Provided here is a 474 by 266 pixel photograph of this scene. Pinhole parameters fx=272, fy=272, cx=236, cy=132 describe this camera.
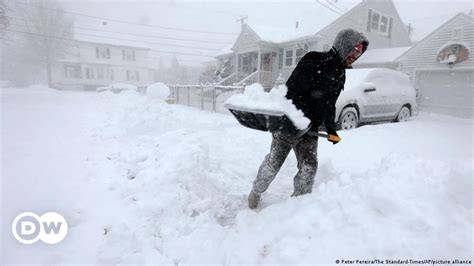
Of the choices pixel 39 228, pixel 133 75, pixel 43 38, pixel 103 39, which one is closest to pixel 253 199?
pixel 39 228

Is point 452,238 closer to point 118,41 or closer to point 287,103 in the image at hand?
point 287,103

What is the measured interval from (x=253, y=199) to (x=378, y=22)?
71.4 ft

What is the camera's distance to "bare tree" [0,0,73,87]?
24750 millimetres

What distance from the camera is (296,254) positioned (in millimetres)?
1736

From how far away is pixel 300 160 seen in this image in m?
2.87

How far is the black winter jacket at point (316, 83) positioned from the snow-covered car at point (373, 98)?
4639 millimetres

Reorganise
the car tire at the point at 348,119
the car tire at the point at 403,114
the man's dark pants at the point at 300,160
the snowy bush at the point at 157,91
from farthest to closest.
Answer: the snowy bush at the point at 157,91
the car tire at the point at 403,114
the car tire at the point at 348,119
the man's dark pants at the point at 300,160

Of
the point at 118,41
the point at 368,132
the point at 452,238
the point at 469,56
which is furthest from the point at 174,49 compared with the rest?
the point at 452,238

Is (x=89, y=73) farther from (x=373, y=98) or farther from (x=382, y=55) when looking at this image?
(x=373, y=98)

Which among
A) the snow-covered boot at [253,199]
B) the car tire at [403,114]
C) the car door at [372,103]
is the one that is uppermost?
the car door at [372,103]

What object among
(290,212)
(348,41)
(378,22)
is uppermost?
(378,22)

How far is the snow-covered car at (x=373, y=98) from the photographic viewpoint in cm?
718

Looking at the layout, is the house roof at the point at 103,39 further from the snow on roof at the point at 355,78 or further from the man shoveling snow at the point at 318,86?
the man shoveling snow at the point at 318,86

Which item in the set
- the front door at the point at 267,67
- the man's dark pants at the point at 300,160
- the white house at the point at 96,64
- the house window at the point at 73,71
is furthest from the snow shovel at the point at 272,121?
the house window at the point at 73,71
